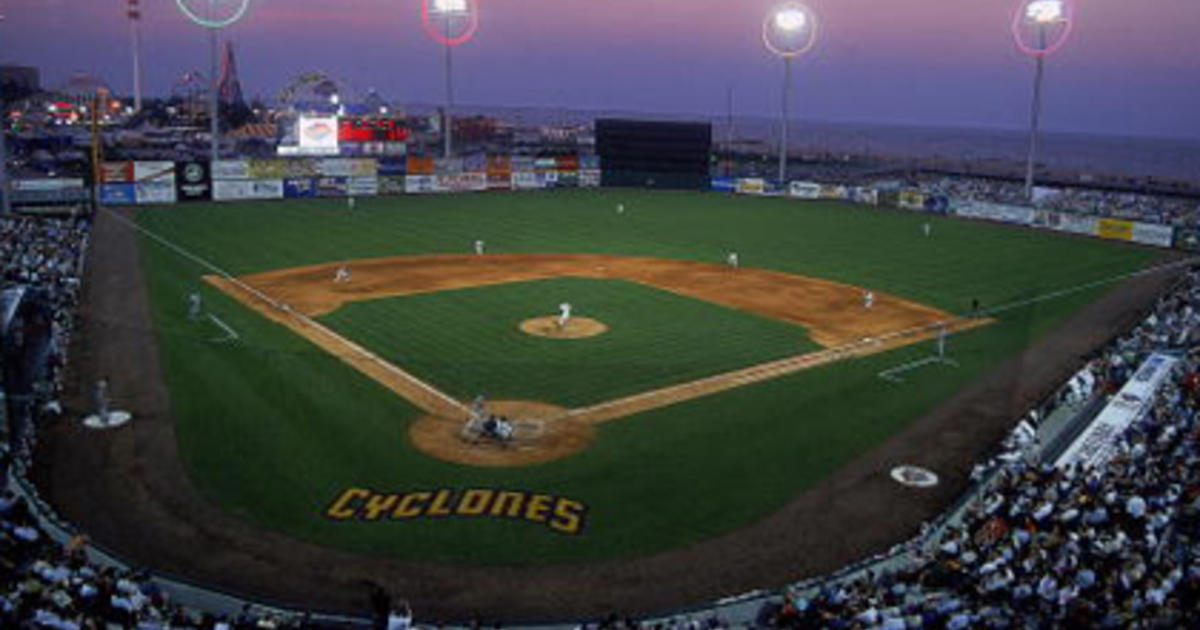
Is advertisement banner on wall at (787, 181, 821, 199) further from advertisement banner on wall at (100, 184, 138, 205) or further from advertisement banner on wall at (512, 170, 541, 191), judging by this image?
advertisement banner on wall at (100, 184, 138, 205)

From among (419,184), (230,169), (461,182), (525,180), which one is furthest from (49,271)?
(525,180)

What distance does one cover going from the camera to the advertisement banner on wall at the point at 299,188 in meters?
61.8

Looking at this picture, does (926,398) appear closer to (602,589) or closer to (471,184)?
(602,589)

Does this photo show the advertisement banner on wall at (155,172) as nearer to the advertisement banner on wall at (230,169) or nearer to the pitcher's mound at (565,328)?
the advertisement banner on wall at (230,169)

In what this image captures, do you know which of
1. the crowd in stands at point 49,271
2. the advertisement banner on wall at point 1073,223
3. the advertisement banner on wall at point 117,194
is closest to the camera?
the crowd in stands at point 49,271

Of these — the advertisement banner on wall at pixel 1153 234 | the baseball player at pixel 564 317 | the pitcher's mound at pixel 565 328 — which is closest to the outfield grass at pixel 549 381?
the pitcher's mound at pixel 565 328

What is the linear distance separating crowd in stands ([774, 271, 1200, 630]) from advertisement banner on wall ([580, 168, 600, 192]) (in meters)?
60.3

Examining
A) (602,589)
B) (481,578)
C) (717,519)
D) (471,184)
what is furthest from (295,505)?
(471,184)

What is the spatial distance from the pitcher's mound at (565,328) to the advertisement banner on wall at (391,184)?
40.8m

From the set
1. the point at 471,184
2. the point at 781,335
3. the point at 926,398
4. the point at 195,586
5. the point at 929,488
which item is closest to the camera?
the point at 195,586

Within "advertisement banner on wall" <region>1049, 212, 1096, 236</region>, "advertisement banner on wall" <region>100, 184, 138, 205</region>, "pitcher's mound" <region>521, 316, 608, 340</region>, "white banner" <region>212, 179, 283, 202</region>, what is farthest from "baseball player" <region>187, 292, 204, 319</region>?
"advertisement banner on wall" <region>1049, 212, 1096, 236</region>

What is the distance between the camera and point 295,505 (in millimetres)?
15594

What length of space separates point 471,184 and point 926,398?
53140mm

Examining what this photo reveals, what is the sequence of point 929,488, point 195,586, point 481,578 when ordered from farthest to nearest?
1. point 929,488
2. point 481,578
3. point 195,586
